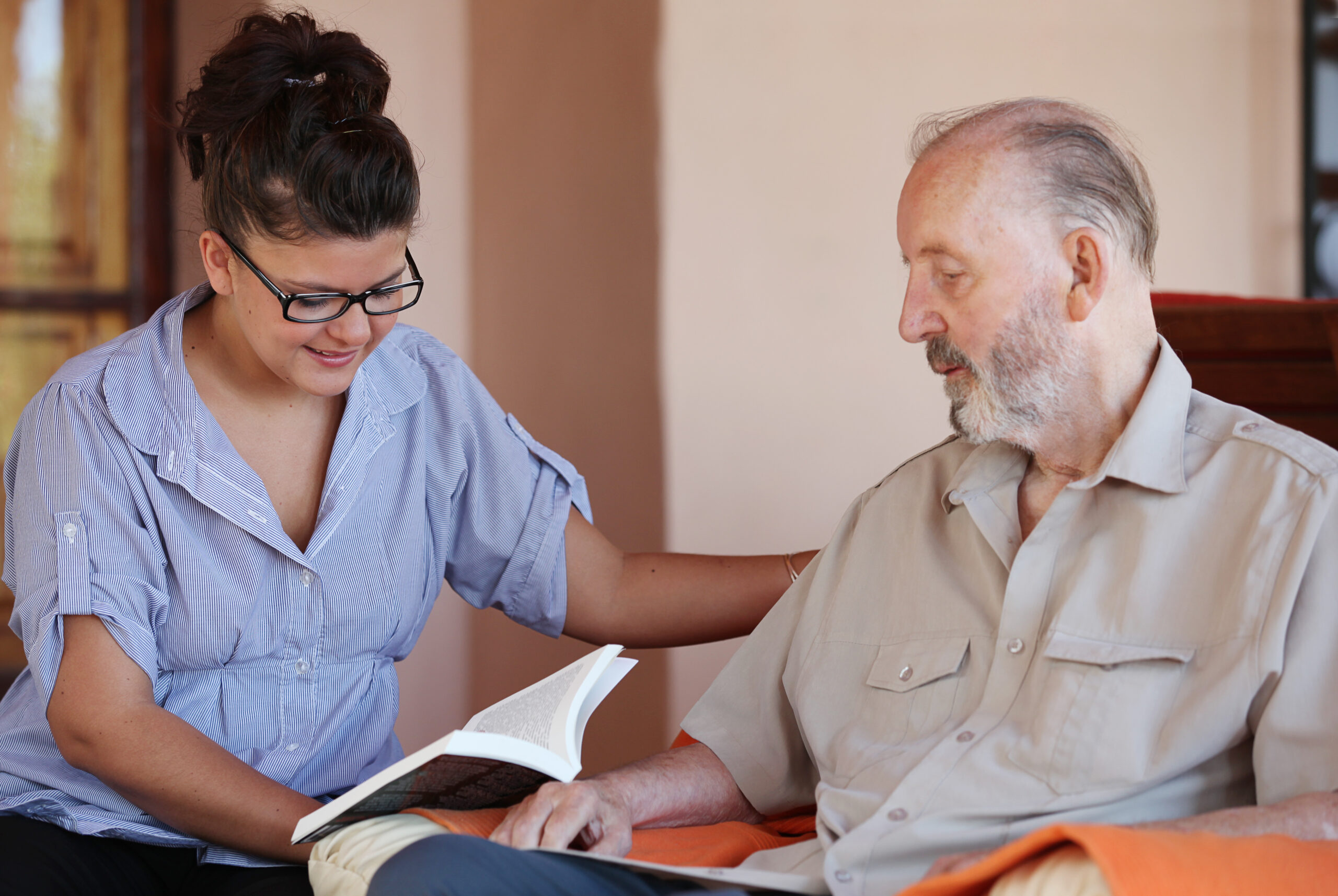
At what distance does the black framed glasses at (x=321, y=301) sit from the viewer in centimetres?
148

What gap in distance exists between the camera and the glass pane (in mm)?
3416

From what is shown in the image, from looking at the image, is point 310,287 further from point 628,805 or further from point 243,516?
point 628,805

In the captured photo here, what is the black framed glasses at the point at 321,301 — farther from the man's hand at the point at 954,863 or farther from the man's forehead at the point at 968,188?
the man's hand at the point at 954,863

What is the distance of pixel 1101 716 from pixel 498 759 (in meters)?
0.60

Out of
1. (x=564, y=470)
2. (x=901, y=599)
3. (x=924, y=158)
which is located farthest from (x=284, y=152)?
(x=901, y=599)

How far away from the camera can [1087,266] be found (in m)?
1.34

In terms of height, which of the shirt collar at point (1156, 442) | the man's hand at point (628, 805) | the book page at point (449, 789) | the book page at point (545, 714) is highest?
the shirt collar at point (1156, 442)

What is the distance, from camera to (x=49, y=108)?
135 inches

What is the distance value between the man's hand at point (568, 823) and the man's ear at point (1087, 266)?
0.76 m

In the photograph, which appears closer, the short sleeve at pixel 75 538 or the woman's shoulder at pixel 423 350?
the short sleeve at pixel 75 538

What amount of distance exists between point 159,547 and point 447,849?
0.69 m

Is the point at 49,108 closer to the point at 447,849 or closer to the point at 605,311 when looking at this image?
the point at 605,311

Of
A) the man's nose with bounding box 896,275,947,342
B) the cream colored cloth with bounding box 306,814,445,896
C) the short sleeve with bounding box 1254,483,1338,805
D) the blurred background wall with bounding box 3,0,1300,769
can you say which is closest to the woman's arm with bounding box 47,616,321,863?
the cream colored cloth with bounding box 306,814,445,896

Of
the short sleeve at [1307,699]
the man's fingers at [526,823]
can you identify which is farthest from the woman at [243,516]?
the short sleeve at [1307,699]
